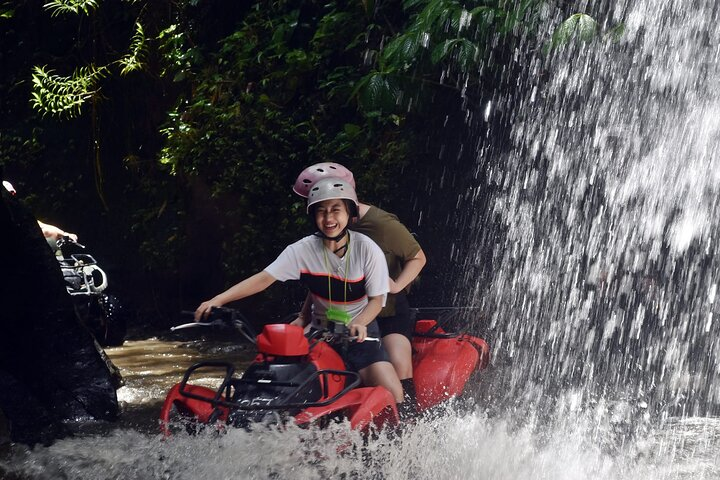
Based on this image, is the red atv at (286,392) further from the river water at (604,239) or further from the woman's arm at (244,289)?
the river water at (604,239)

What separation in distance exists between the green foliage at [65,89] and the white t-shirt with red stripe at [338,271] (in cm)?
789

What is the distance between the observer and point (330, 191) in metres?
4.51

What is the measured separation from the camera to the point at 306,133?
30.6 feet

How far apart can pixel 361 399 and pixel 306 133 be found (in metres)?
5.43

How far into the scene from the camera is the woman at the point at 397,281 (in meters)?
4.92

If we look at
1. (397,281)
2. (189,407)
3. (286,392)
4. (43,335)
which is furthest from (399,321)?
(43,335)

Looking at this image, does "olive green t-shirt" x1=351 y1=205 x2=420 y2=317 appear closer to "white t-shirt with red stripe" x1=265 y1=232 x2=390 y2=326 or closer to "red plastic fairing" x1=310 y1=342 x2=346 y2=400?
"white t-shirt with red stripe" x1=265 y1=232 x2=390 y2=326

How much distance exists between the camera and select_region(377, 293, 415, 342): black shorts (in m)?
5.06

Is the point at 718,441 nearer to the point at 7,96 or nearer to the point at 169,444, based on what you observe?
the point at 169,444

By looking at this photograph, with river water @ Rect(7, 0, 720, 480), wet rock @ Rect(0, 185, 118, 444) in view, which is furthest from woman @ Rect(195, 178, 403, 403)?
wet rock @ Rect(0, 185, 118, 444)

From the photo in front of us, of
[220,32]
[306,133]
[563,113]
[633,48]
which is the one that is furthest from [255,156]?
[633,48]

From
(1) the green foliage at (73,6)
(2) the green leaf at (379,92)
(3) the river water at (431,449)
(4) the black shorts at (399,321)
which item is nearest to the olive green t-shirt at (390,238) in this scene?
A: (4) the black shorts at (399,321)

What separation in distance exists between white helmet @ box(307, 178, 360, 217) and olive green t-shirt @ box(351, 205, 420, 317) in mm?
593

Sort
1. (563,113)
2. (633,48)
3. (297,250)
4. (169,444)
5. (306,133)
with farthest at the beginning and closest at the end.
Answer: (306,133) → (563,113) → (633,48) → (297,250) → (169,444)
